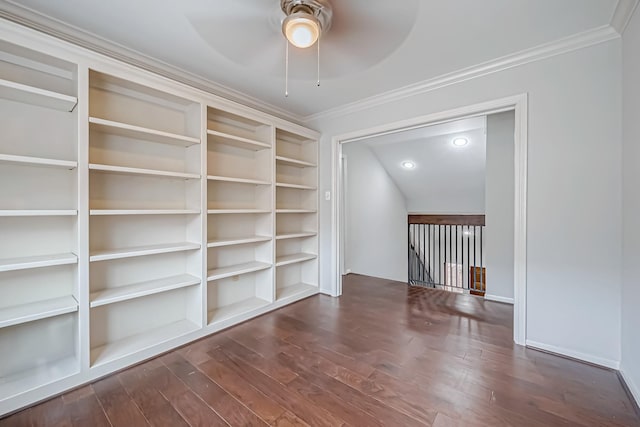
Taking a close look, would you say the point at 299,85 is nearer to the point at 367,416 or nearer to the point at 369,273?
the point at 367,416

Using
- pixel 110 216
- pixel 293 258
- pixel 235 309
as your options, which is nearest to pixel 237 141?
pixel 110 216

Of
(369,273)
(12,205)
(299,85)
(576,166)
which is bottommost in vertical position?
(369,273)

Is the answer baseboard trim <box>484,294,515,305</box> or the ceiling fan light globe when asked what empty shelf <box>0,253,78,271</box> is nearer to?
the ceiling fan light globe

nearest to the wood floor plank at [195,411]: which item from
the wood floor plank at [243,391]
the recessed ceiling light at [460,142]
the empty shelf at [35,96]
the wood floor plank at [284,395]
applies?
the wood floor plank at [243,391]

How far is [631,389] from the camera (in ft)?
5.23

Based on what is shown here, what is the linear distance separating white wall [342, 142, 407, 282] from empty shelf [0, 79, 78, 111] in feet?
11.5

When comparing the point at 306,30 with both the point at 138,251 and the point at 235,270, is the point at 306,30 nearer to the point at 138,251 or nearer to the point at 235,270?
the point at 138,251

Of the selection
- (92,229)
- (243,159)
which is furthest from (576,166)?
(92,229)

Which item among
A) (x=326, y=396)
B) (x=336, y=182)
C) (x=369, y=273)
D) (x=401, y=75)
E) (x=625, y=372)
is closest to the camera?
(x=326, y=396)

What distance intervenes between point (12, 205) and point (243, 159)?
175 centimetres

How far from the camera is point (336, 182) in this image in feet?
11.2

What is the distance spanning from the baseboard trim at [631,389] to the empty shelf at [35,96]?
12.2 feet

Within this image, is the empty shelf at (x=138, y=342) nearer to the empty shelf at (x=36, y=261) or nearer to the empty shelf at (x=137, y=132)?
the empty shelf at (x=36, y=261)

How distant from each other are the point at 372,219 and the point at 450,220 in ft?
4.50
